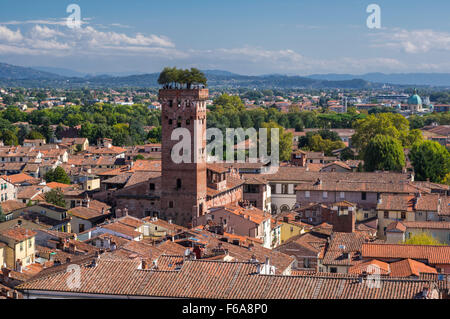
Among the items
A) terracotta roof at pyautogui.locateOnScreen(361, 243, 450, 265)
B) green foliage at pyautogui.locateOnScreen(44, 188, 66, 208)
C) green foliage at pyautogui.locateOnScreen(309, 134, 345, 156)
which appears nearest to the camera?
terracotta roof at pyautogui.locateOnScreen(361, 243, 450, 265)

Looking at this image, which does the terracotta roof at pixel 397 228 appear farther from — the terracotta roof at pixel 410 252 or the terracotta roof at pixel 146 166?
the terracotta roof at pixel 146 166

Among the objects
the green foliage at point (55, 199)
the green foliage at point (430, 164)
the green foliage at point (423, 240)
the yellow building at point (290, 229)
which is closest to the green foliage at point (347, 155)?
the green foliage at point (430, 164)

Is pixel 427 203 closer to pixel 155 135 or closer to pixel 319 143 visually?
pixel 319 143

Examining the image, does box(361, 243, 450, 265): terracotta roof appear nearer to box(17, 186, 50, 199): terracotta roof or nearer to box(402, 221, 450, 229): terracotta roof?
box(402, 221, 450, 229): terracotta roof

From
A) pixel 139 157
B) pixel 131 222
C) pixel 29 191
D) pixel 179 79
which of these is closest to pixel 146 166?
pixel 29 191

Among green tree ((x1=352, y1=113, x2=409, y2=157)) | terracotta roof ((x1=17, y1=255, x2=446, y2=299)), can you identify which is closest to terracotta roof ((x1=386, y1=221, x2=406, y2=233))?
terracotta roof ((x1=17, y1=255, x2=446, y2=299))
